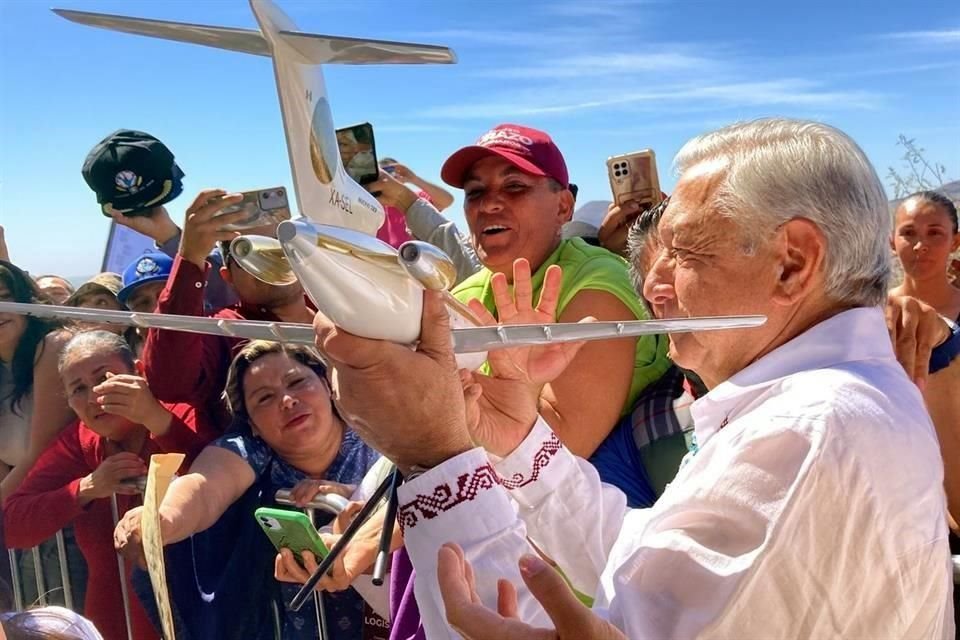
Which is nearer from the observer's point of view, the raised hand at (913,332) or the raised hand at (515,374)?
the raised hand at (515,374)

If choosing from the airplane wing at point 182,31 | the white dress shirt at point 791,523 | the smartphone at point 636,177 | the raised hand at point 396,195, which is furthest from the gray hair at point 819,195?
the raised hand at point 396,195

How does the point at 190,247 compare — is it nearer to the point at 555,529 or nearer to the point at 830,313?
the point at 555,529

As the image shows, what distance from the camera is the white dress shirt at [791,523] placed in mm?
1242

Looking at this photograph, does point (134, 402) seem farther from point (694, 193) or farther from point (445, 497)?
point (694, 193)

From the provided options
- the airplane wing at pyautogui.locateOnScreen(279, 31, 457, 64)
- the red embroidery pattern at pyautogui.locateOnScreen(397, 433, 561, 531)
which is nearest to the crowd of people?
the red embroidery pattern at pyautogui.locateOnScreen(397, 433, 561, 531)

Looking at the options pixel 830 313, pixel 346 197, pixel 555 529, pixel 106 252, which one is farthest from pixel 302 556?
pixel 106 252

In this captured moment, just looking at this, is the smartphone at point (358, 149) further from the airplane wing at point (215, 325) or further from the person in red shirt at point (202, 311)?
the airplane wing at point (215, 325)

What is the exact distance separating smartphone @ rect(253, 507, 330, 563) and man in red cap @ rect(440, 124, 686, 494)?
0.79 meters

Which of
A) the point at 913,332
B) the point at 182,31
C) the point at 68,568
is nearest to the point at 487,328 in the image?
the point at 182,31

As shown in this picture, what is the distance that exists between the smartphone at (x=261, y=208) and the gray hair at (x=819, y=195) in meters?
1.72

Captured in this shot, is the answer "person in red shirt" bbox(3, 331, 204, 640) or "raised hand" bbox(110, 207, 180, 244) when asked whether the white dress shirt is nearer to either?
"person in red shirt" bbox(3, 331, 204, 640)

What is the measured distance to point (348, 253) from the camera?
4.58 feet

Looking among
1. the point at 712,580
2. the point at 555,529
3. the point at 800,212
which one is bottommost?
the point at 555,529

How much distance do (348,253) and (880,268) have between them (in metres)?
0.96
